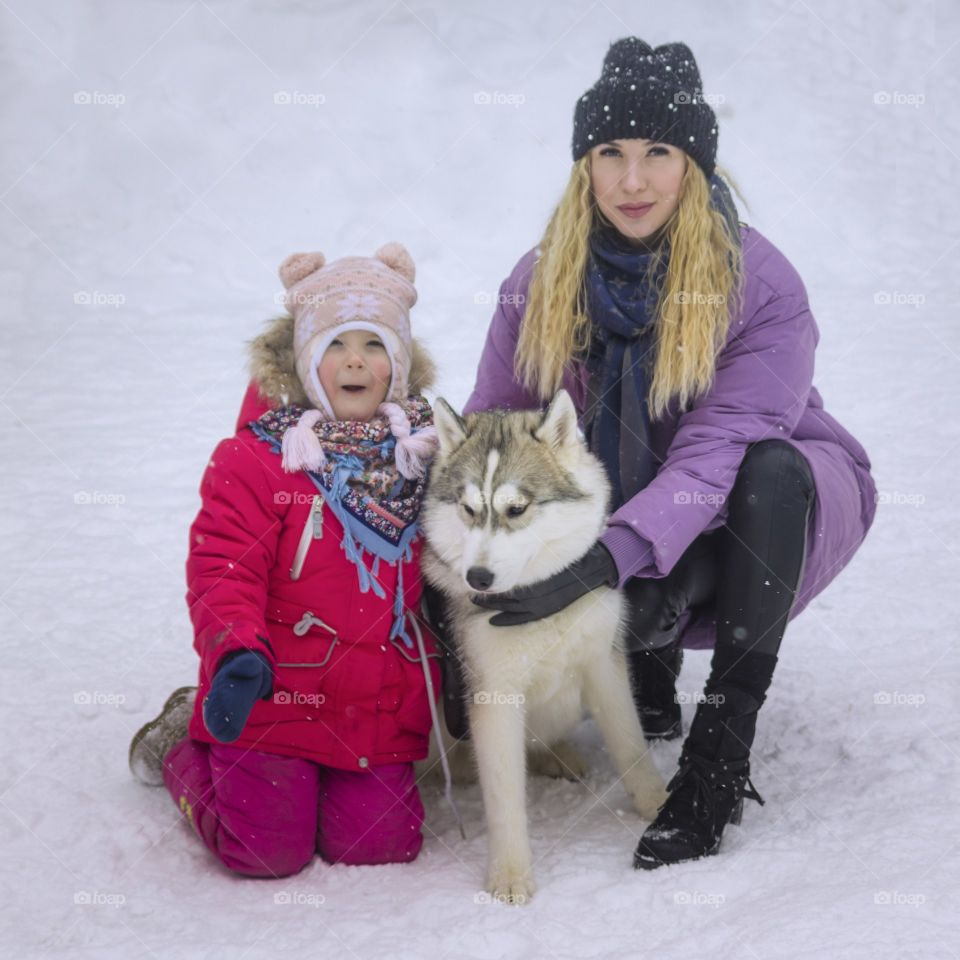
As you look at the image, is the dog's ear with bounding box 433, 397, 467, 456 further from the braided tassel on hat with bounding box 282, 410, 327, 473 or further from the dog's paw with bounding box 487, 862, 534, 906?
the dog's paw with bounding box 487, 862, 534, 906

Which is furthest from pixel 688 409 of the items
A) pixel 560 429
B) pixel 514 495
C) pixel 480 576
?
pixel 480 576

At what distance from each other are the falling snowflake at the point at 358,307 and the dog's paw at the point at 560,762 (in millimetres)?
1514

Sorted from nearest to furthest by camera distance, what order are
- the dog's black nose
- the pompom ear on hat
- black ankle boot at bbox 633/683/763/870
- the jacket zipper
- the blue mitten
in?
the blue mitten, the dog's black nose, black ankle boot at bbox 633/683/763/870, the jacket zipper, the pompom ear on hat

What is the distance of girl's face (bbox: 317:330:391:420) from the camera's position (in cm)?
301

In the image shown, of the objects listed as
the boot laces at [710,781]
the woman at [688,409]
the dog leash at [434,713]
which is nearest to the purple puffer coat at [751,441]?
the woman at [688,409]

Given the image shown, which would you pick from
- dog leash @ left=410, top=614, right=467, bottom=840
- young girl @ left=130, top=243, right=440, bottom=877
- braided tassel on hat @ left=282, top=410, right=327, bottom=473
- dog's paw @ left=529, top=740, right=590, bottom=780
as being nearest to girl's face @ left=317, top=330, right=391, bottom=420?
young girl @ left=130, top=243, right=440, bottom=877

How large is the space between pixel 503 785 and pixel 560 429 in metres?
1.00

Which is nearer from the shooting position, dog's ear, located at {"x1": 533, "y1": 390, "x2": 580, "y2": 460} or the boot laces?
the boot laces

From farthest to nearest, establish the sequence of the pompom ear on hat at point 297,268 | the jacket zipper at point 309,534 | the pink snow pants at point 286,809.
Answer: the pompom ear on hat at point 297,268 → the jacket zipper at point 309,534 → the pink snow pants at point 286,809

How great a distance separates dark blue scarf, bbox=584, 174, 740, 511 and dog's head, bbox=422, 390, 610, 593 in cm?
22

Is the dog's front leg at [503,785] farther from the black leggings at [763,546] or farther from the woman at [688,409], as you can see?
the black leggings at [763,546]

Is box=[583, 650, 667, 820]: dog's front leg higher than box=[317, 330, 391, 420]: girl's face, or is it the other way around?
box=[317, 330, 391, 420]: girl's face

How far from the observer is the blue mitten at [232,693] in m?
2.39

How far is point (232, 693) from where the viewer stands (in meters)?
2.39
